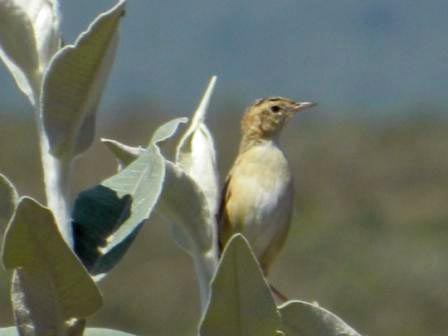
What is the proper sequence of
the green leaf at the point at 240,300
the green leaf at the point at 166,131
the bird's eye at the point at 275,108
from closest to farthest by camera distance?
the green leaf at the point at 240,300
the green leaf at the point at 166,131
the bird's eye at the point at 275,108

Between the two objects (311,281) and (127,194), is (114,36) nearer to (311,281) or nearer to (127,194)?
(127,194)

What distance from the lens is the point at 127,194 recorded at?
5.63ft

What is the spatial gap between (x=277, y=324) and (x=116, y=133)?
69.4 feet

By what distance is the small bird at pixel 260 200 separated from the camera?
155 inches

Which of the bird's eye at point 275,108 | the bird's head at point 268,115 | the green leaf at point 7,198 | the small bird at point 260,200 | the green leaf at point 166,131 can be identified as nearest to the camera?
the green leaf at point 7,198

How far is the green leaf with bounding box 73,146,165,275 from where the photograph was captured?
1660mm

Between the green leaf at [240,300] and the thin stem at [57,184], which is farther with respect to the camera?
the thin stem at [57,184]

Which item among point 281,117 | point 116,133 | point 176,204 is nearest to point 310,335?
point 176,204

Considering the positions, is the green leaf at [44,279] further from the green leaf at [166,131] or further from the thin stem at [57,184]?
the green leaf at [166,131]

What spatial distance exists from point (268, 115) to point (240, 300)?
10.3 ft

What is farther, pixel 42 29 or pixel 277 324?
pixel 42 29

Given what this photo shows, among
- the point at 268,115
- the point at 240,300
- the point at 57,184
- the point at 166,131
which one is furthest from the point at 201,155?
the point at 268,115

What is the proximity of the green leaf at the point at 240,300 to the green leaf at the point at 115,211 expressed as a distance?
0.13m

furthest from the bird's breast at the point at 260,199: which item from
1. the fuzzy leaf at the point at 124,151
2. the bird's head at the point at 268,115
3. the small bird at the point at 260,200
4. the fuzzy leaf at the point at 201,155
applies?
the fuzzy leaf at the point at 124,151
